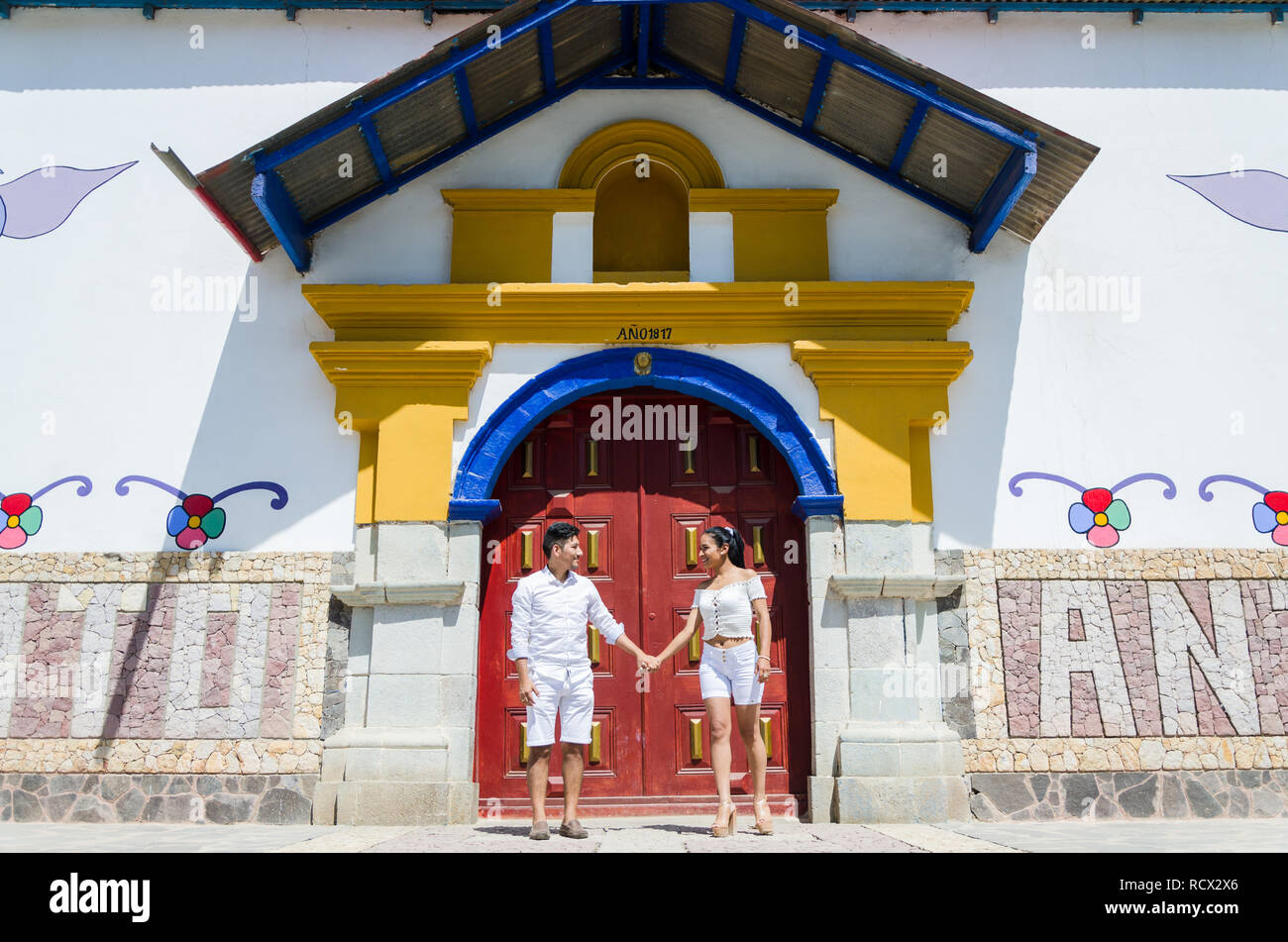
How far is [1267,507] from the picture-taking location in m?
8.07

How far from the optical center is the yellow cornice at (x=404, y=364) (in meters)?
7.97

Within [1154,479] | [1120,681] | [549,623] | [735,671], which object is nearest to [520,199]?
[549,623]

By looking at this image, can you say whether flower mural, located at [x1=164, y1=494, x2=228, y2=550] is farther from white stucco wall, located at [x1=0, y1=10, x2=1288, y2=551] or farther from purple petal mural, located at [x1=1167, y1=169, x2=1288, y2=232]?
purple petal mural, located at [x1=1167, y1=169, x2=1288, y2=232]

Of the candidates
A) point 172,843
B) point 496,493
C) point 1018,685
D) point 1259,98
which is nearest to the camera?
point 172,843

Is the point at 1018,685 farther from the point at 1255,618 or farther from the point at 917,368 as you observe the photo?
the point at 917,368

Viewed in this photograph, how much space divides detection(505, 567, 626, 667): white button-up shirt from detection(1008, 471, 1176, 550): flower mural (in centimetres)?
344

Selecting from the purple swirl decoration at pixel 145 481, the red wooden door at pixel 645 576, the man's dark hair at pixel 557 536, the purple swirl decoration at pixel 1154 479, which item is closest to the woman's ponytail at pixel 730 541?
the man's dark hair at pixel 557 536

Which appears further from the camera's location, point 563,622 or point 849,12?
point 849,12

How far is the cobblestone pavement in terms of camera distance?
574 centimetres

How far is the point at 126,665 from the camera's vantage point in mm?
7750

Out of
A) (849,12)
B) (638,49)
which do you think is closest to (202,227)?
(638,49)

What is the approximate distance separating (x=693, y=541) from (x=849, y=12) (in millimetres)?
4414

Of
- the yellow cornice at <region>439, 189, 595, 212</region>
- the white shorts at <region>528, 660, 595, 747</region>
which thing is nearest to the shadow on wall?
the yellow cornice at <region>439, 189, 595, 212</region>

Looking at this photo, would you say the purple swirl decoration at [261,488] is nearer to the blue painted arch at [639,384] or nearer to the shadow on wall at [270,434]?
the shadow on wall at [270,434]
